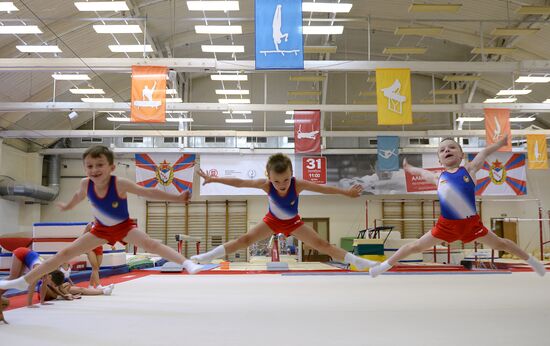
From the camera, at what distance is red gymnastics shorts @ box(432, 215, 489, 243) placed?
483 cm

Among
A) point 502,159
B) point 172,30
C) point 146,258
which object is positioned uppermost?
point 172,30

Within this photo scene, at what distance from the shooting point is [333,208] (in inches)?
1025

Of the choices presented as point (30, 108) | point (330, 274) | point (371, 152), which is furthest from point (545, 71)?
point (30, 108)

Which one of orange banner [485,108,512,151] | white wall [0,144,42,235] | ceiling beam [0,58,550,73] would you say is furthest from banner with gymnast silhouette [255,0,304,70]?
white wall [0,144,42,235]

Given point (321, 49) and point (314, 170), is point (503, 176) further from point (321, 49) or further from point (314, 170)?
point (321, 49)

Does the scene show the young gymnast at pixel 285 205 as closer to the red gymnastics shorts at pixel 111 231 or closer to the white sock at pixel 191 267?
the white sock at pixel 191 267

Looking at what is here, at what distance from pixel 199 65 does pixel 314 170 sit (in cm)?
791

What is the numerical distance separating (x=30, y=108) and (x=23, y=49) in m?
3.54

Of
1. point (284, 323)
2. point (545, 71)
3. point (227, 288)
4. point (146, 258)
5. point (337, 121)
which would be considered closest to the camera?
point (284, 323)

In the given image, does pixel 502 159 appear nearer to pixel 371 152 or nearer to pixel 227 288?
pixel 371 152

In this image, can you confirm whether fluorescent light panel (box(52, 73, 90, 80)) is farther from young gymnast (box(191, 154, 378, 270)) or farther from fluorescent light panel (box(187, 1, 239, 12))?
young gymnast (box(191, 154, 378, 270))

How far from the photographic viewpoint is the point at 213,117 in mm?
26094

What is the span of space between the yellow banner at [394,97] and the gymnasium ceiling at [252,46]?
3082mm

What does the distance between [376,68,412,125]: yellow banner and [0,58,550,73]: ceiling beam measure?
1.00 m
